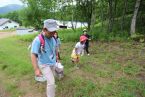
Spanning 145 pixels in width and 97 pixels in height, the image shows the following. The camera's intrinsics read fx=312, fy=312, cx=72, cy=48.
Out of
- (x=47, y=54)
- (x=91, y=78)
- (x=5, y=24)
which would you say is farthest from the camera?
(x=5, y=24)

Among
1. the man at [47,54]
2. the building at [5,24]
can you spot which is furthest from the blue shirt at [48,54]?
the building at [5,24]

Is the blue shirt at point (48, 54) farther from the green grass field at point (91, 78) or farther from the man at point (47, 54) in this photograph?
the green grass field at point (91, 78)

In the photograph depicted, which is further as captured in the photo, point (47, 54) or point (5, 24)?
point (5, 24)

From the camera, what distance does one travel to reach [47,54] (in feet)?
24.4

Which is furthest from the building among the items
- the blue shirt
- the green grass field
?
the blue shirt

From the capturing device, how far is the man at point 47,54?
278 inches

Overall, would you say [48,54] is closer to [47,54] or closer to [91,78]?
[47,54]

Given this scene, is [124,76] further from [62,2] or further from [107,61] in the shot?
[62,2]

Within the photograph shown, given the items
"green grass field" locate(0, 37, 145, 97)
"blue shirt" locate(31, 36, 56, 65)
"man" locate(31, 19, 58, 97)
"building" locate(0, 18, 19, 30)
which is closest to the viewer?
"man" locate(31, 19, 58, 97)

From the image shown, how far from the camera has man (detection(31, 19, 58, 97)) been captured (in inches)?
278

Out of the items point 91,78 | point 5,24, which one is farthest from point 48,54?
point 5,24

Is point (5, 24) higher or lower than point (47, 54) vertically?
lower

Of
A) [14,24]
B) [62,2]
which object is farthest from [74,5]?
[14,24]

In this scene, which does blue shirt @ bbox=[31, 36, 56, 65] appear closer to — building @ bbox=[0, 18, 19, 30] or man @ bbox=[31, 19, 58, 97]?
man @ bbox=[31, 19, 58, 97]
